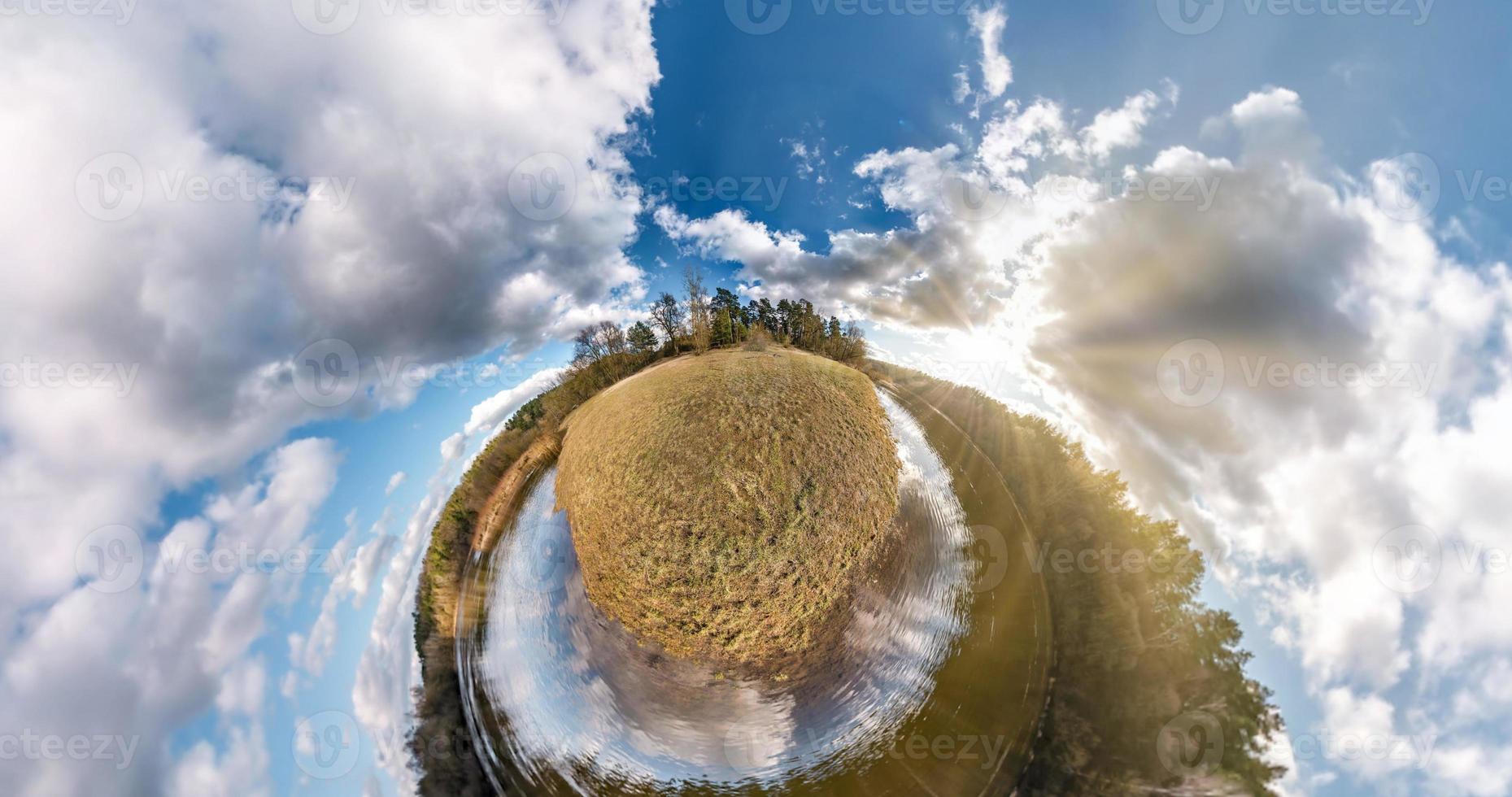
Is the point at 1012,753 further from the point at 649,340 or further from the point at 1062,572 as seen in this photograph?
the point at 649,340

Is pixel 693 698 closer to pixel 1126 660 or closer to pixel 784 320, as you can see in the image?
pixel 1126 660

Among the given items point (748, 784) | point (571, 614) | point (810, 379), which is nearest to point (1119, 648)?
point (748, 784)

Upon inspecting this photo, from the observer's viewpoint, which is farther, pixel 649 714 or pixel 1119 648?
pixel 1119 648

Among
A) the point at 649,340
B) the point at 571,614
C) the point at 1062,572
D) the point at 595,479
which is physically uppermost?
the point at 649,340

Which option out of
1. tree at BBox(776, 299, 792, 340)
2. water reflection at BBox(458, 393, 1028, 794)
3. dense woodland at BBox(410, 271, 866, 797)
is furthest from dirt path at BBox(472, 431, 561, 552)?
tree at BBox(776, 299, 792, 340)

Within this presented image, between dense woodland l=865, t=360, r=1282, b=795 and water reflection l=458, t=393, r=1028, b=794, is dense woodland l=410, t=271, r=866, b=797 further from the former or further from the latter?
dense woodland l=865, t=360, r=1282, b=795

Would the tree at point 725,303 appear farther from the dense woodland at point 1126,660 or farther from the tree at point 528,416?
the dense woodland at point 1126,660
